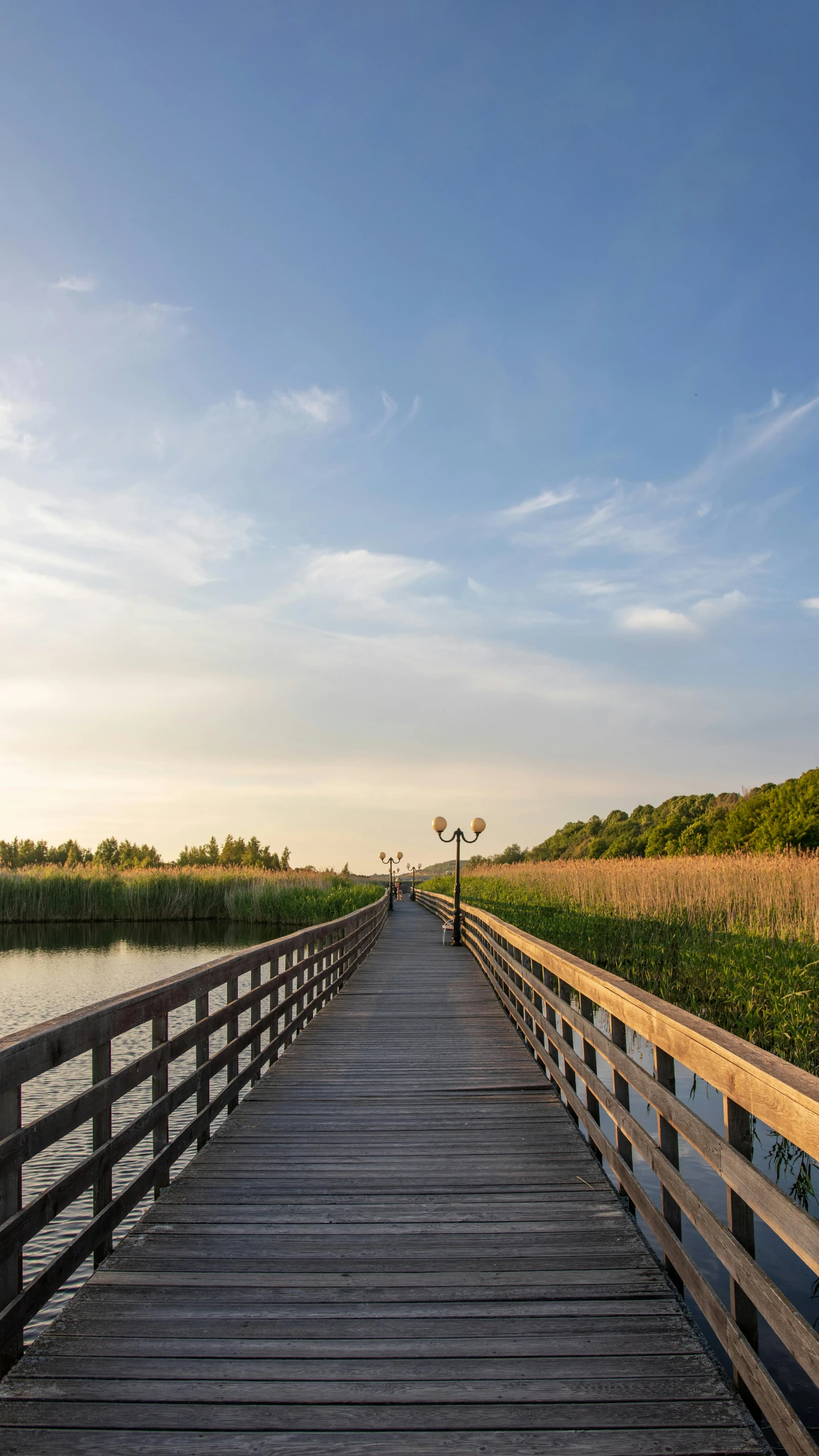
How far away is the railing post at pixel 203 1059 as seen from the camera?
15.5 ft

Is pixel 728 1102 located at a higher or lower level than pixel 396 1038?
higher

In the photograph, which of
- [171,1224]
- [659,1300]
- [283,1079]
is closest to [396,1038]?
[283,1079]

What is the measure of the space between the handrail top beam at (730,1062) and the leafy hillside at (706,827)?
15.7 m

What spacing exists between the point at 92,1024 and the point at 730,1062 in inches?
86.0

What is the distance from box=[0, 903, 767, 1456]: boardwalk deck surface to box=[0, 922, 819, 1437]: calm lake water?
876 mm

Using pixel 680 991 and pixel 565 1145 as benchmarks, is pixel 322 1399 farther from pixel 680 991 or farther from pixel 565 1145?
pixel 680 991

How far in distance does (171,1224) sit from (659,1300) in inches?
78.7

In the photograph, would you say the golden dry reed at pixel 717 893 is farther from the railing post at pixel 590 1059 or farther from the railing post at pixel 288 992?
the railing post at pixel 590 1059

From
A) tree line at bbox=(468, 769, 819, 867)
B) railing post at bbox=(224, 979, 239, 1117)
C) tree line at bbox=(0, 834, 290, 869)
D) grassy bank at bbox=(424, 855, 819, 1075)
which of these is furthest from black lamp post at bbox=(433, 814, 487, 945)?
tree line at bbox=(0, 834, 290, 869)

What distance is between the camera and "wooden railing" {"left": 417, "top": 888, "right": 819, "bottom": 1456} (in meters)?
2.04

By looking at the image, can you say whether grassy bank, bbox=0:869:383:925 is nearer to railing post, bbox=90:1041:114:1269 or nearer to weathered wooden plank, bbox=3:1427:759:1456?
railing post, bbox=90:1041:114:1269

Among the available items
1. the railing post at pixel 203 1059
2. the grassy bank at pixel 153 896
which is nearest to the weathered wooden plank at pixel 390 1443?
the railing post at pixel 203 1059

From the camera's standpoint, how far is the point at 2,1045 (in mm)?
2650

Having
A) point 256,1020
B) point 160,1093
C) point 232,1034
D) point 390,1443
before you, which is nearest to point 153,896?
point 256,1020
